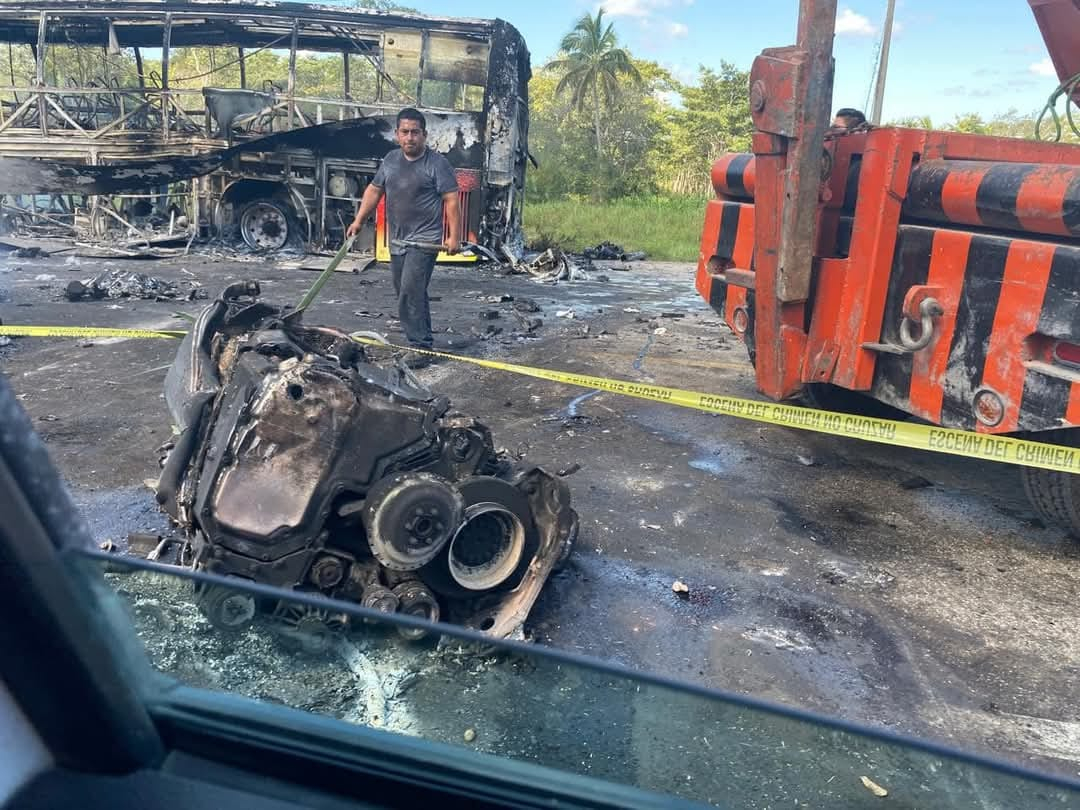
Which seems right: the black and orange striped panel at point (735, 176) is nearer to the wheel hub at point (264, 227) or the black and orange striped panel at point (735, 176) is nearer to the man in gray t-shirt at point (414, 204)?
the man in gray t-shirt at point (414, 204)

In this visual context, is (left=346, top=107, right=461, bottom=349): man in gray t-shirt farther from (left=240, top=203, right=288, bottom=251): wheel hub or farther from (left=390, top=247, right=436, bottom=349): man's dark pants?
(left=240, top=203, right=288, bottom=251): wheel hub

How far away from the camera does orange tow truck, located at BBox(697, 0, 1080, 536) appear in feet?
10.2

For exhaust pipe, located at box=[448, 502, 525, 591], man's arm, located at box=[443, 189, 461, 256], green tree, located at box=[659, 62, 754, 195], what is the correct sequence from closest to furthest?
1. exhaust pipe, located at box=[448, 502, 525, 591]
2. man's arm, located at box=[443, 189, 461, 256]
3. green tree, located at box=[659, 62, 754, 195]

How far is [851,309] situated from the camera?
3.81 metres

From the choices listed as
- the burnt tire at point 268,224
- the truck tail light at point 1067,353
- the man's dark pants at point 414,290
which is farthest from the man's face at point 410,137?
the burnt tire at point 268,224

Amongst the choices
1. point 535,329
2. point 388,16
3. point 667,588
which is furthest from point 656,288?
point 667,588

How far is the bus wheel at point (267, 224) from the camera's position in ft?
43.1

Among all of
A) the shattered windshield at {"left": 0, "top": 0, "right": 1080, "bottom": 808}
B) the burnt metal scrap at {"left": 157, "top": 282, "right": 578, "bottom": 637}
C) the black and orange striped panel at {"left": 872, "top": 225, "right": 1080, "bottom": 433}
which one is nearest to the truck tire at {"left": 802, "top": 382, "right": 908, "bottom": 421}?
the shattered windshield at {"left": 0, "top": 0, "right": 1080, "bottom": 808}

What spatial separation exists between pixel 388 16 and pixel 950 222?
11.1 meters

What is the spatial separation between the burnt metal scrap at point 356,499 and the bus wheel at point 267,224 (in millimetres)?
10958

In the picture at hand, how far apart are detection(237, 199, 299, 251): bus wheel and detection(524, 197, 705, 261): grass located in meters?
4.21

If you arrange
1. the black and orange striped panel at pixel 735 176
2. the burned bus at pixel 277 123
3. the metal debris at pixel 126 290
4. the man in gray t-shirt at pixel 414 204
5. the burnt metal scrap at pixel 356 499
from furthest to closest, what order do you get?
the burned bus at pixel 277 123 < the metal debris at pixel 126 290 < the man in gray t-shirt at pixel 414 204 < the black and orange striped panel at pixel 735 176 < the burnt metal scrap at pixel 356 499

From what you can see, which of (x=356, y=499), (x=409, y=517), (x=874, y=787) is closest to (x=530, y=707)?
(x=874, y=787)

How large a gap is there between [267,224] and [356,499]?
11640 mm
